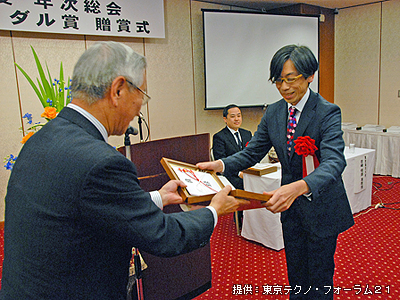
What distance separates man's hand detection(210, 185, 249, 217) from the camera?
1.23 m

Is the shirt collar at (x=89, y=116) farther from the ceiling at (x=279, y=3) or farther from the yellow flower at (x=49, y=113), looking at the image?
the ceiling at (x=279, y=3)

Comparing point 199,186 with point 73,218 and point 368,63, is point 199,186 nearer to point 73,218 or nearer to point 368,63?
point 73,218

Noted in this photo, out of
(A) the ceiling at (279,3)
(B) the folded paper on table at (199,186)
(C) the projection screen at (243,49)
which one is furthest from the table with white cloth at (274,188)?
(A) the ceiling at (279,3)

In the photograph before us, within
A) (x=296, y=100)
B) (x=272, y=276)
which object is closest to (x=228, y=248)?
(x=272, y=276)

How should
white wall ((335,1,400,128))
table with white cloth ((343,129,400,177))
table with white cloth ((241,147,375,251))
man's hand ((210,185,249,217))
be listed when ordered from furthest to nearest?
1. white wall ((335,1,400,128))
2. table with white cloth ((343,129,400,177))
3. table with white cloth ((241,147,375,251))
4. man's hand ((210,185,249,217))

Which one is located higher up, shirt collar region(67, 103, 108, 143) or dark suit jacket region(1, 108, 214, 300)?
shirt collar region(67, 103, 108, 143)

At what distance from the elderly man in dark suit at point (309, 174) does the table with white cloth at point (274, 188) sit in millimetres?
1249

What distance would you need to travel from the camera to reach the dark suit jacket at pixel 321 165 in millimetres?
1545

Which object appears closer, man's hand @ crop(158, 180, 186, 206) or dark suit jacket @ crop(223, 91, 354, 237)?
man's hand @ crop(158, 180, 186, 206)

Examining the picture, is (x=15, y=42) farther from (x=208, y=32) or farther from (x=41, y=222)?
(x=41, y=222)

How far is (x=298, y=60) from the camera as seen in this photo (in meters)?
1.63

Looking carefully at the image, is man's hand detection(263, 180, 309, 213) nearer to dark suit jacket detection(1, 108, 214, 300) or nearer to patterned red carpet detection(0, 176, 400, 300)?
dark suit jacket detection(1, 108, 214, 300)

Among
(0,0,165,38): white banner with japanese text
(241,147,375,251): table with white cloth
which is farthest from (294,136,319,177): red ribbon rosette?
(0,0,165,38): white banner with japanese text

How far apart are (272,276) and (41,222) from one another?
222 cm
